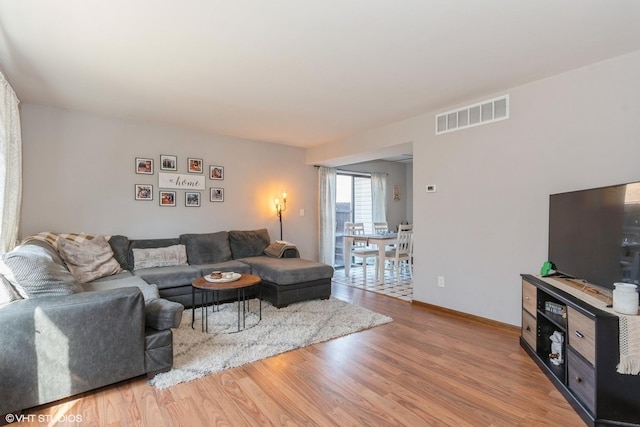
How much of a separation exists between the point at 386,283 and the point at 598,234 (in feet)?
10.8

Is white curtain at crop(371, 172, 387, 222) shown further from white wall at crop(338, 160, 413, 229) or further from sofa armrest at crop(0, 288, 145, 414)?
sofa armrest at crop(0, 288, 145, 414)

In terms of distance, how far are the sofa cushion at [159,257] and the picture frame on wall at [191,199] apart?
0.70m

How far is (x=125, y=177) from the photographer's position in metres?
4.17

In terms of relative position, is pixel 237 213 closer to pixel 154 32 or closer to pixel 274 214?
pixel 274 214

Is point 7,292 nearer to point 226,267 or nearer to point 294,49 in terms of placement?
point 226,267

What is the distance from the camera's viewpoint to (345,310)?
3.71 metres

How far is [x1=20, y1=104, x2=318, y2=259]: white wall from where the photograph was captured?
12.0 ft

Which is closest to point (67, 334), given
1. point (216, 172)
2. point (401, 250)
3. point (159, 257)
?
point (159, 257)

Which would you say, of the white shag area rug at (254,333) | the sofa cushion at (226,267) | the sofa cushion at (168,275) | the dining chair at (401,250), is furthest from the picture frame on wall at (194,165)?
the dining chair at (401,250)

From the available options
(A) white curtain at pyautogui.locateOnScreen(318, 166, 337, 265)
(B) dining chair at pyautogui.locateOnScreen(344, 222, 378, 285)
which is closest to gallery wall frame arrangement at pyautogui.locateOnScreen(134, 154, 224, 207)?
(A) white curtain at pyautogui.locateOnScreen(318, 166, 337, 265)

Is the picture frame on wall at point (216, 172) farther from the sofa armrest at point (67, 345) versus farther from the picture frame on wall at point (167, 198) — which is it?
the sofa armrest at point (67, 345)

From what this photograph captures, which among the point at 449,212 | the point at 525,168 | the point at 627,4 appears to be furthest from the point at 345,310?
the point at 627,4

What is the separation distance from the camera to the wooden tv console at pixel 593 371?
1.71 meters

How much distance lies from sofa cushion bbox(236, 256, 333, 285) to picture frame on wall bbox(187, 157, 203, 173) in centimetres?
156
